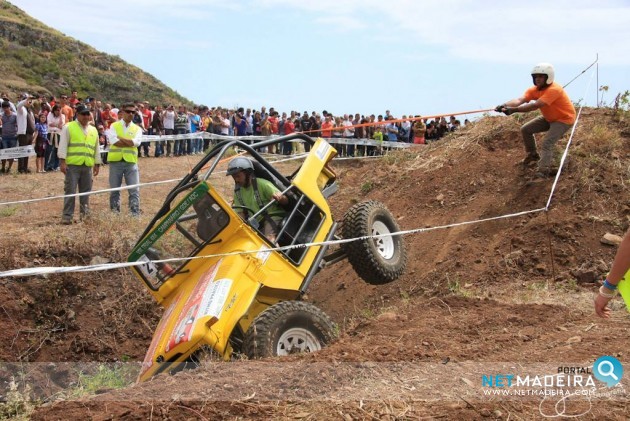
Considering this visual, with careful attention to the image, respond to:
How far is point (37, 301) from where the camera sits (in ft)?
33.1

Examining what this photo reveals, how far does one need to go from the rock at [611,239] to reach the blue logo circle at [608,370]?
443cm

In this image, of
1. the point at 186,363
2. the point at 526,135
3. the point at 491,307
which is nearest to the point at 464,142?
the point at 526,135

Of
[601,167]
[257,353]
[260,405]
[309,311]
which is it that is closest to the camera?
[260,405]

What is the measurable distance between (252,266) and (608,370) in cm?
347

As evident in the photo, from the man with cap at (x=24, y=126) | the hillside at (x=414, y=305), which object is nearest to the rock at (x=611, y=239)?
the hillside at (x=414, y=305)

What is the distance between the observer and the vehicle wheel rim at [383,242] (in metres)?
8.91

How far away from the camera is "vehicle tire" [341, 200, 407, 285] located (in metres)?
8.43

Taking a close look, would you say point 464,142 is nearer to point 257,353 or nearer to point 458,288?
point 458,288

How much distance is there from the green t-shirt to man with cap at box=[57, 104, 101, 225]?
462cm

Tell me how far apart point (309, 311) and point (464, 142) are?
7366 mm

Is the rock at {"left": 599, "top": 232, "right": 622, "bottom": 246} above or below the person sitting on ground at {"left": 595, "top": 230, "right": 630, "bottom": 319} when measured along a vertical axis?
below

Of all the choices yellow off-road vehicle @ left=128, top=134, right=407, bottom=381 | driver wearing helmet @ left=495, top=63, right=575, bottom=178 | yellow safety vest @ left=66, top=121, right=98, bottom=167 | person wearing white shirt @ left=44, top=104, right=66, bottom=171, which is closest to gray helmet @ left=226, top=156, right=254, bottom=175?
yellow off-road vehicle @ left=128, top=134, right=407, bottom=381

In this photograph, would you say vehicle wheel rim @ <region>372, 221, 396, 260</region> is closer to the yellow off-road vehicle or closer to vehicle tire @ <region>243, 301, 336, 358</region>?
the yellow off-road vehicle

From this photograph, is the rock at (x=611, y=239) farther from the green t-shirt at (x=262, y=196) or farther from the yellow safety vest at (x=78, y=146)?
the yellow safety vest at (x=78, y=146)
